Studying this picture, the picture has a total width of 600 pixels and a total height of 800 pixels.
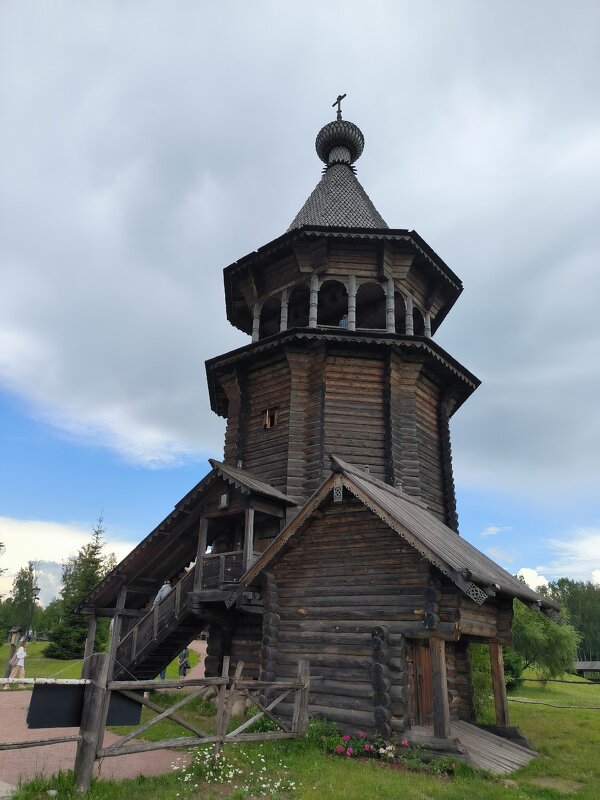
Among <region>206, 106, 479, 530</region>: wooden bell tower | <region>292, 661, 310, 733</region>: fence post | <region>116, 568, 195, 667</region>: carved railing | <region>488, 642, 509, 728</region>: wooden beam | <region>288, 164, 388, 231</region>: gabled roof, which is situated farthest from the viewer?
<region>288, 164, 388, 231</region>: gabled roof

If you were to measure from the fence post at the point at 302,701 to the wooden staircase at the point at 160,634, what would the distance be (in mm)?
5267

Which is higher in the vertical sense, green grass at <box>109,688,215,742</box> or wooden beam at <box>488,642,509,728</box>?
wooden beam at <box>488,642,509,728</box>

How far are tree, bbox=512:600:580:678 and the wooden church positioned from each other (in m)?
15.8

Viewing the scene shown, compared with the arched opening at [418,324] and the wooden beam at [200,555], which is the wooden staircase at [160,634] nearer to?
the wooden beam at [200,555]

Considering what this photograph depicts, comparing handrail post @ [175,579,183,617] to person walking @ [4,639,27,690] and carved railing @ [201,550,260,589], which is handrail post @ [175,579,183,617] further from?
person walking @ [4,639,27,690]

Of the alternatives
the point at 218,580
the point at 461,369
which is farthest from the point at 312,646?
the point at 461,369

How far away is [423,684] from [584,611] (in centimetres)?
8244

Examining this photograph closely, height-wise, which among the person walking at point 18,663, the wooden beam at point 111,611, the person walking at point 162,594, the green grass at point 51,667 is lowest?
the green grass at point 51,667

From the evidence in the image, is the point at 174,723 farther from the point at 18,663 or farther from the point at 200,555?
the point at 18,663

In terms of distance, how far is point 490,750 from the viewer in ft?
34.3

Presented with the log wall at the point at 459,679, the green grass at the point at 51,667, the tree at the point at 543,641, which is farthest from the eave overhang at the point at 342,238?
the tree at the point at 543,641

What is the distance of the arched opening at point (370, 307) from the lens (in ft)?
69.9

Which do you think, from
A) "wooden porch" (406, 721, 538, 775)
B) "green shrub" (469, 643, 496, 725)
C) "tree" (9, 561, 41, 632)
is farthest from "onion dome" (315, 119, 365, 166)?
"tree" (9, 561, 41, 632)

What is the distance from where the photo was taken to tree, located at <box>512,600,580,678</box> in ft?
98.7
